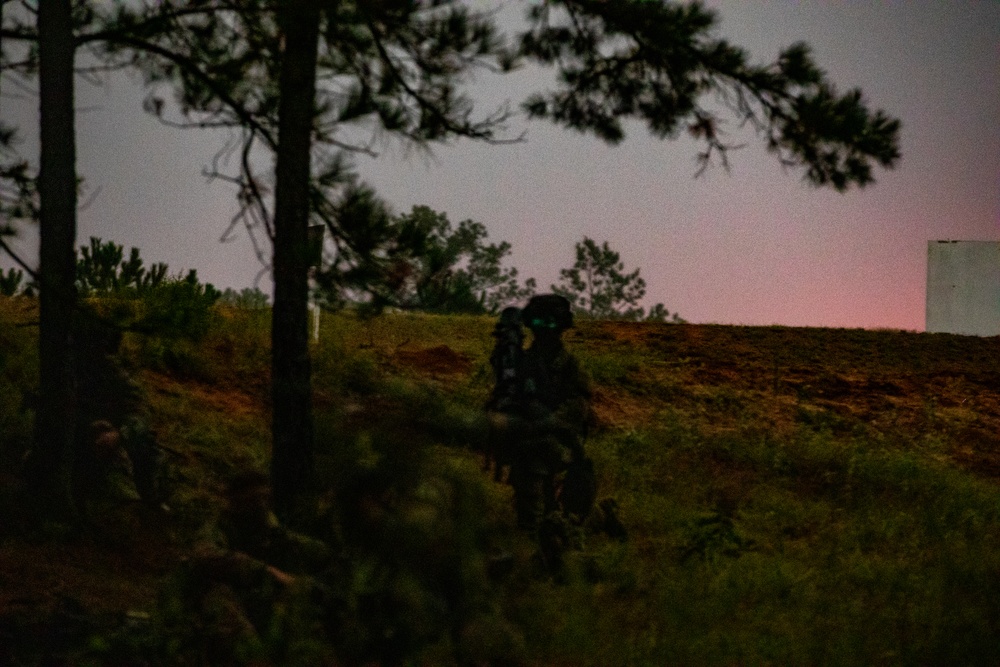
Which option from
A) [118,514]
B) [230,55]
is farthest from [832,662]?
[230,55]

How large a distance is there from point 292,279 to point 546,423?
205 cm

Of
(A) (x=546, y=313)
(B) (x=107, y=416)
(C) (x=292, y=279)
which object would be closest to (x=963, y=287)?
(A) (x=546, y=313)

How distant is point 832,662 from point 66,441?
5.33 m

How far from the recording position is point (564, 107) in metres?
9.35

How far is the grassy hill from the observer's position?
15.1 ft

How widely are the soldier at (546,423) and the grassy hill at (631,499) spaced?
13.0 inches

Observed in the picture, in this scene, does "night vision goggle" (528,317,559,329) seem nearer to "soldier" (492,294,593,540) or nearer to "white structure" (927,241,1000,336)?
"soldier" (492,294,593,540)

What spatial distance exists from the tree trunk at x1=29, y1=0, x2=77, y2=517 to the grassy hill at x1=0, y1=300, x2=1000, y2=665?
32 centimetres

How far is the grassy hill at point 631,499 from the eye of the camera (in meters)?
4.59

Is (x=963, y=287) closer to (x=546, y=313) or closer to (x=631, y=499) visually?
(x=631, y=499)

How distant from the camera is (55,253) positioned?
739 centimetres

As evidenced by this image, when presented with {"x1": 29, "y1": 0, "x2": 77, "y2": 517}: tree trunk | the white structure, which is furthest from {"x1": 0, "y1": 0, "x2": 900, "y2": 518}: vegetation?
the white structure

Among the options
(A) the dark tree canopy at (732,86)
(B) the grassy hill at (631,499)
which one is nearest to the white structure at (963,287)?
(B) the grassy hill at (631,499)

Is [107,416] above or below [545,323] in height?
below
